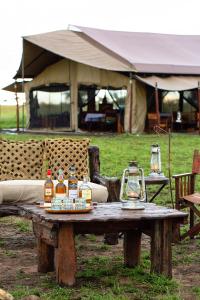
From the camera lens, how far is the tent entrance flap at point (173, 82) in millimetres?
19156

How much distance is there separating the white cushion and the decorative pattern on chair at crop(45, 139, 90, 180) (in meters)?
0.66

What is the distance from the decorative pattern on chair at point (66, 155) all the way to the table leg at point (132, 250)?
1531 millimetres

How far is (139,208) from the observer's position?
4887mm

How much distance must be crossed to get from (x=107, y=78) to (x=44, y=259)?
16199 mm

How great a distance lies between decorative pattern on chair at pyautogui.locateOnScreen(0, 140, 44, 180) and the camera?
6.66 metres

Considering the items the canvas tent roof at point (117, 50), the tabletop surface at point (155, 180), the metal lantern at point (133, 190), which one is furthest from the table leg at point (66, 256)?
the canvas tent roof at point (117, 50)

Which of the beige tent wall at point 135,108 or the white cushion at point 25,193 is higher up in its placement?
the beige tent wall at point 135,108

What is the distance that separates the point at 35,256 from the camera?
18.4ft

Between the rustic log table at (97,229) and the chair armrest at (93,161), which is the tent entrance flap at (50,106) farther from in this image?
the rustic log table at (97,229)

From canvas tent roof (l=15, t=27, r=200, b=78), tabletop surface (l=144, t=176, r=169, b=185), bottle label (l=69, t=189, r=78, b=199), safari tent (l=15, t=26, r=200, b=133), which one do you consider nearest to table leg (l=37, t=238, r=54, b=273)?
bottle label (l=69, t=189, r=78, b=199)

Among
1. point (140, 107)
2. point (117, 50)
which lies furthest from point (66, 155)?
point (117, 50)

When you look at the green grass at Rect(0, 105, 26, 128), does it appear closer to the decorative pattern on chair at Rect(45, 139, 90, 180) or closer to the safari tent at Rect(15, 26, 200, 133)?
the safari tent at Rect(15, 26, 200, 133)

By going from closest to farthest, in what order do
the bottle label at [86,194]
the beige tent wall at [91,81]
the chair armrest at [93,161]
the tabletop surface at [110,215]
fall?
the tabletop surface at [110,215] < the bottle label at [86,194] < the chair armrest at [93,161] < the beige tent wall at [91,81]

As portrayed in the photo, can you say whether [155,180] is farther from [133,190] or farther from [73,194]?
[73,194]
